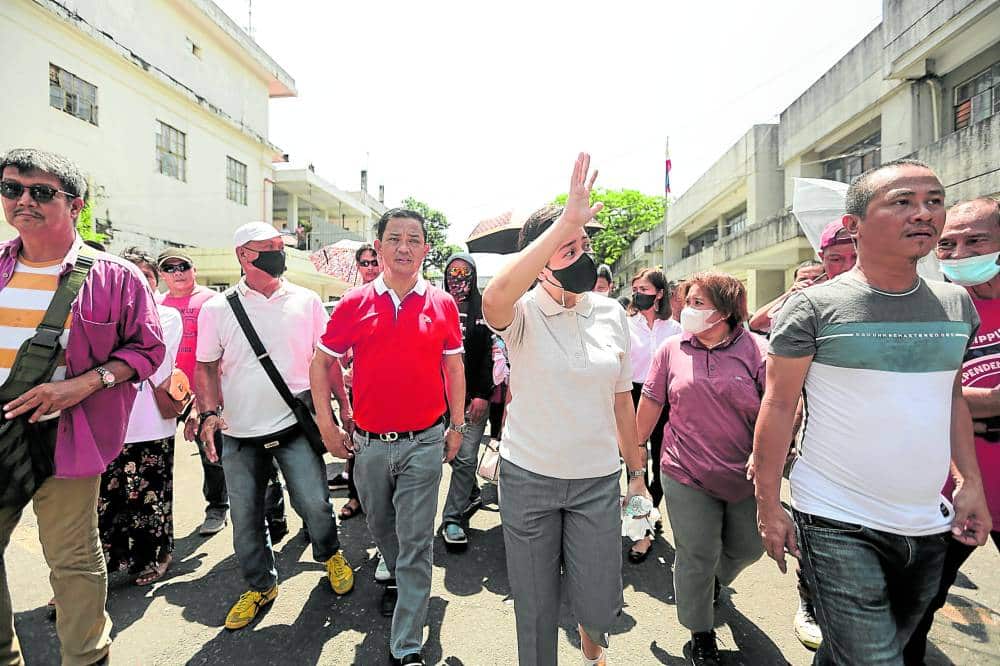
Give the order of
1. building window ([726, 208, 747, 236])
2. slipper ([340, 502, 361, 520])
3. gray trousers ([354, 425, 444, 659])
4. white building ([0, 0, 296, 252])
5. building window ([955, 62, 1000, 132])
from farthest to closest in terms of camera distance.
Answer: building window ([726, 208, 747, 236]), white building ([0, 0, 296, 252]), building window ([955, 62, 1000, 132]), slipper ([340, 502, 361, 520]), gray trousers ([354, 425, 444, 659])

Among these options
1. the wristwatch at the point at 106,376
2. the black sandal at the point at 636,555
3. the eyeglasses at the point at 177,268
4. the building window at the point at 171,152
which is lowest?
the black sandal at the point at 636,555

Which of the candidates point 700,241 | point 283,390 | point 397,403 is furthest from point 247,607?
point 700,241

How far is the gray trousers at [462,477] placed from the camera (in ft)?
13.7

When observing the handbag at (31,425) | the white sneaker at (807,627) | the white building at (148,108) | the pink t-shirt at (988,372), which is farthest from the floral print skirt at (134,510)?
the white building at (148,108)

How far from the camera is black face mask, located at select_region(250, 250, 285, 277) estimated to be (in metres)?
3.26

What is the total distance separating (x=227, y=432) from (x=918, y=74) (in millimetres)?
15249

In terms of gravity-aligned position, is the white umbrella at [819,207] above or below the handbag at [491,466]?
above

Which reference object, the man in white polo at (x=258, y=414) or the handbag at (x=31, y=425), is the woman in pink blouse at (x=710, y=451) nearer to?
the man in white polo at (x=258, y=414)

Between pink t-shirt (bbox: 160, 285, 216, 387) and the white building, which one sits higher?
the white building

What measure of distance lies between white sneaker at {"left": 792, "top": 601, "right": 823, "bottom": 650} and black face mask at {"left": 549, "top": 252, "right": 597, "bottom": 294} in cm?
229

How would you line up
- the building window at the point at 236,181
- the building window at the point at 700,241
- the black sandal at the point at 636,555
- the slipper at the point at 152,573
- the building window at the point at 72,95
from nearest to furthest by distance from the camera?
the slipper at the point at 152,573 < the black sandal at the point at 636,555 < the building window at the point at 72,95 < the building window at the point at 236,181 < the building window at the point at 700,241

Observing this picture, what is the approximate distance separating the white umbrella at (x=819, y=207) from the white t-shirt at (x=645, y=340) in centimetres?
135

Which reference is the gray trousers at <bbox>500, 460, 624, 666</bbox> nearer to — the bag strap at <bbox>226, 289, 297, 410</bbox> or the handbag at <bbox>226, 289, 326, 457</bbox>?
the handbag at <bbox>226, 289, 326, 457</bbox>

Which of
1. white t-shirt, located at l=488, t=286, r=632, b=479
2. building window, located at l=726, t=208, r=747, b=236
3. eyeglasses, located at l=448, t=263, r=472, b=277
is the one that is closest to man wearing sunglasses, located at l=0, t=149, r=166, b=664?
white t-shirt, located at l=488, t=286, r=632, b=479
